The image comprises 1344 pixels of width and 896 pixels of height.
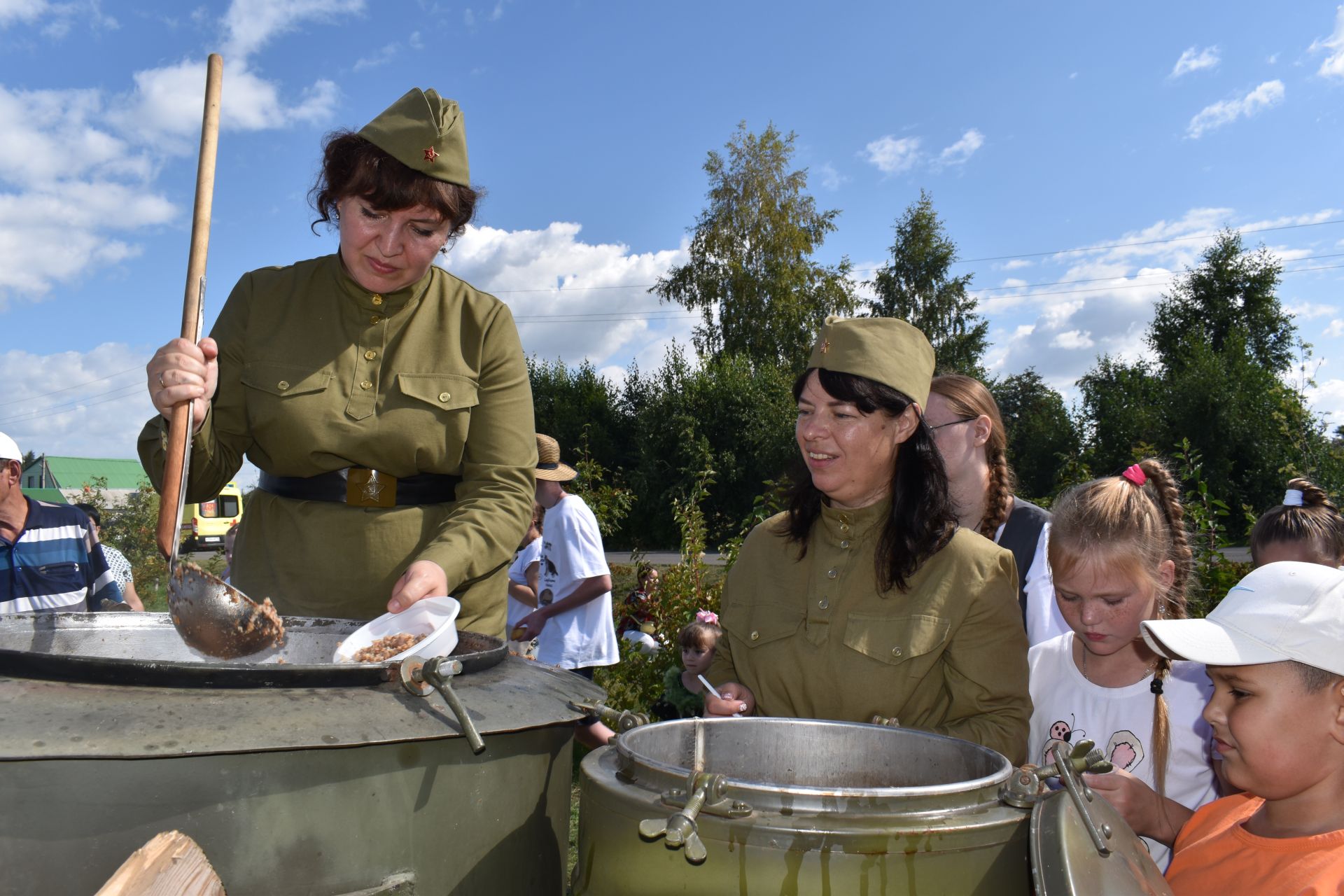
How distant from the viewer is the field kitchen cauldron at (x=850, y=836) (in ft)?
3.72

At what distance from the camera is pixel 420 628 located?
66.8 inches

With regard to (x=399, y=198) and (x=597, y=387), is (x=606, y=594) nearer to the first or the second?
(x=399, y=198)

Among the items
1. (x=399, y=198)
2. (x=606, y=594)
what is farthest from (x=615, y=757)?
(x=606, y=594)

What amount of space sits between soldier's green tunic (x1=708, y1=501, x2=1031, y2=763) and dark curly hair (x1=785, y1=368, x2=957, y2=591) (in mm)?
26

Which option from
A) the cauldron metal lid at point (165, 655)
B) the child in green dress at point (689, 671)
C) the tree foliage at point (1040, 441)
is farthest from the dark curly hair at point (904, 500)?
the tree foliage at point (1040, 441)

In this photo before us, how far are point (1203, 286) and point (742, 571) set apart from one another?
116 feet

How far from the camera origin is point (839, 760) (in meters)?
1.60

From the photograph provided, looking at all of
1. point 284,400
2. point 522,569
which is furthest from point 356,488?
point 522,569

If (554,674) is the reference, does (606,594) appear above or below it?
below

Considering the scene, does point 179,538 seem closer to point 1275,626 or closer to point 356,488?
point 356,488

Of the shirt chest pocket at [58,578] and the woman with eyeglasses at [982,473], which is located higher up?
the woman with eyeglasses at [982,473]

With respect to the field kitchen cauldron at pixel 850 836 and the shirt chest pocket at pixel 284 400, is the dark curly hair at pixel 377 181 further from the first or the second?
the field kitchen cauldron at pixel 850 836

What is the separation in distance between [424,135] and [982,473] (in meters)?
2.10

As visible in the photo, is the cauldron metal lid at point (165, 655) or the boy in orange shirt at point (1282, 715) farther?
the boy in orange shirt at point (1282, 715)
